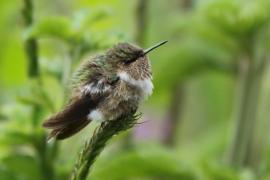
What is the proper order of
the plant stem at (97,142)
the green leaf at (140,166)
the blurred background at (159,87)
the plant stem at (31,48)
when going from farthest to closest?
the green leaf at (140,166), the blurred background at (159,87), the plant stem at (31,48), the plant stem at (97,142)

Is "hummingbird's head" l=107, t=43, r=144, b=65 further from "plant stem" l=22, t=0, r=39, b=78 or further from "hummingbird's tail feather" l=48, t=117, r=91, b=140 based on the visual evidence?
"plant stem" l=22, t=0, r=39, b=78

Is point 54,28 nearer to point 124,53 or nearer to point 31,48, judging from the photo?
point 31,48

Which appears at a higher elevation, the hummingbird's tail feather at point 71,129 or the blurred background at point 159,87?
the hummingbird's tail feather at point 71,129

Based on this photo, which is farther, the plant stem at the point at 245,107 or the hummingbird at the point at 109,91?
the plant stem at the point at 245,107

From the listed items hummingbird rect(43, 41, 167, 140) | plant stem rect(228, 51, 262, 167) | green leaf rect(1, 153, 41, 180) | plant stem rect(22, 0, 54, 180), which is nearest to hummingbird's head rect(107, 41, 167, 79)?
hummingbird rect(43, 41, 167, 140)

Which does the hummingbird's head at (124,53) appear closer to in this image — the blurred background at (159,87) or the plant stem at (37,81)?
the blurred background at (159,87)

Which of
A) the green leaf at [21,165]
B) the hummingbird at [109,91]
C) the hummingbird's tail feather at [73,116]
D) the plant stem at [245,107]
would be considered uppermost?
the hummingbird at [109,91]

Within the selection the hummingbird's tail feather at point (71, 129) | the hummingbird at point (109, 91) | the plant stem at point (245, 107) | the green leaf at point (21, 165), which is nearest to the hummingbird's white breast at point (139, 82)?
the hummingbird at point (109, 91)

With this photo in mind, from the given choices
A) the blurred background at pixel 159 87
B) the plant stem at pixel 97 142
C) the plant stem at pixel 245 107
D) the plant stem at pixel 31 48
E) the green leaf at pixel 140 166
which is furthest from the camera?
the plant stem at pixel 245 107
